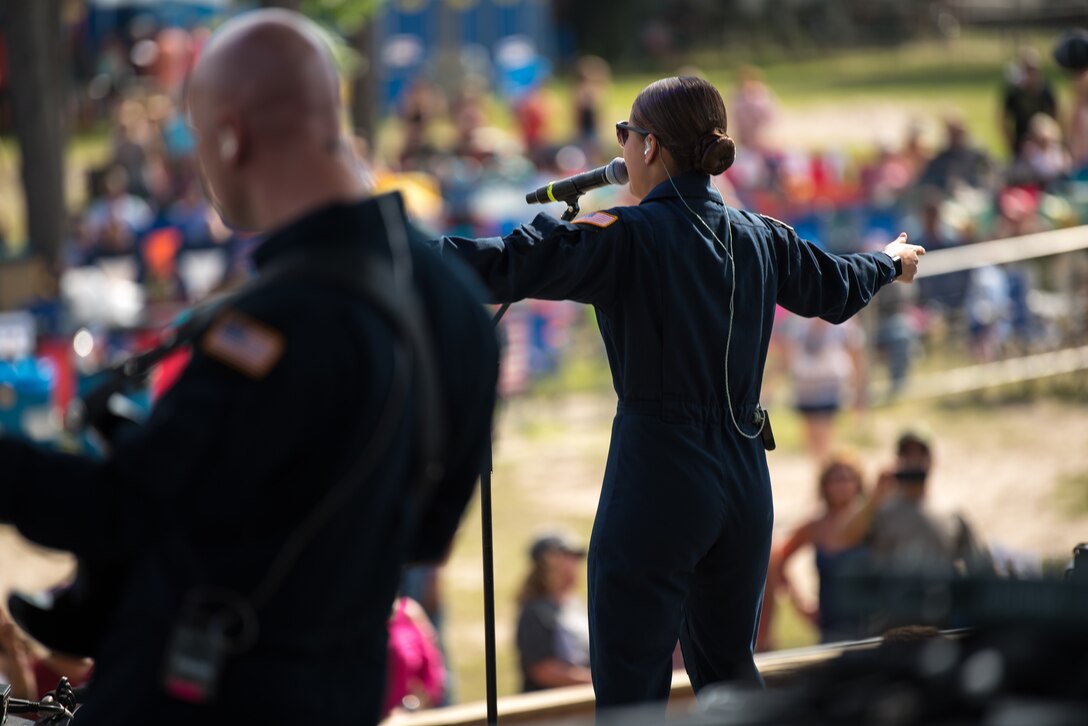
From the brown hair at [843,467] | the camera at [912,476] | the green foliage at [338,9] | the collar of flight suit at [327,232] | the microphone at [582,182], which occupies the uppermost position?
the green foliage at [338,9]

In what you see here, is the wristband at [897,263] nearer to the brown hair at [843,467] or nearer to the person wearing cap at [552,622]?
the person wearing cap at [552,622]

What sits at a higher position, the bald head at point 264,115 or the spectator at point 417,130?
the spectator at point 417,130

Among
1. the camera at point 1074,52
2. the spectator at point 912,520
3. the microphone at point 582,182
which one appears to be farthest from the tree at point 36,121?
the microphone at point 582,182

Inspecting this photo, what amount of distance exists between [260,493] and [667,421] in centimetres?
144

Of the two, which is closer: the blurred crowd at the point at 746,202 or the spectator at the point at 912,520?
the spectator at the point at 912,520

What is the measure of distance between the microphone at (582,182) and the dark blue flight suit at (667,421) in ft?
0.50

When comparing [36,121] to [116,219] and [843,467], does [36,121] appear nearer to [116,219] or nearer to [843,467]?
[116,219]

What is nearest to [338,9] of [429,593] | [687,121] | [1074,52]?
[429,593]

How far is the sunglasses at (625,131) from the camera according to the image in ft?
11.2

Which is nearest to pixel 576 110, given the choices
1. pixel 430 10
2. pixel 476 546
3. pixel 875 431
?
pixel 430 10

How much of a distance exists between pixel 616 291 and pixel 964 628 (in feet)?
3.87

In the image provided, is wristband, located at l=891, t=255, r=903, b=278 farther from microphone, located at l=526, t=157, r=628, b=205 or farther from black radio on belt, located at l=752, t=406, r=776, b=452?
microphone, located at l=526, t=157, r=628, b=205

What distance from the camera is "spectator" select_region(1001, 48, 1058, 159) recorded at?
16031 millimetres

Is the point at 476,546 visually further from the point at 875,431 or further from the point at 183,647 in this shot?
the point at 183,647
